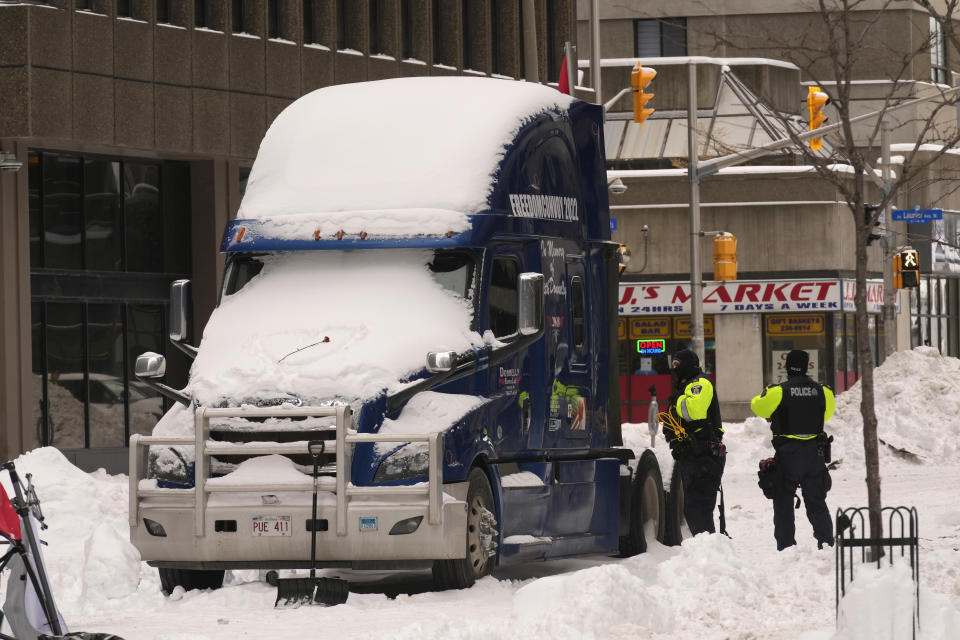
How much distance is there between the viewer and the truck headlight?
1241cm

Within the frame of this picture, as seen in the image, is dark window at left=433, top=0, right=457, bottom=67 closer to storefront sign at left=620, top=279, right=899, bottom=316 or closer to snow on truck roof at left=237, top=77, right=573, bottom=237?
storefront sign at left=620, top=279, right=899, bottom=316

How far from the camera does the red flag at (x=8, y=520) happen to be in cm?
797

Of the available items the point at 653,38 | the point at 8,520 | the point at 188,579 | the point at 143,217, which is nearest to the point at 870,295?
the point at 653,38

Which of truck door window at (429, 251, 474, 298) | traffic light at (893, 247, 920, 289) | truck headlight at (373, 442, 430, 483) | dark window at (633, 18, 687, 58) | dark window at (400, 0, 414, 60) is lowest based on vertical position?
truck headlight at (373, 442, 430, 483)

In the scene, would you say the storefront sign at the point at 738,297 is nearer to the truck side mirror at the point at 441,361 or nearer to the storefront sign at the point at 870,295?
the storefront sign at the point at 870,295

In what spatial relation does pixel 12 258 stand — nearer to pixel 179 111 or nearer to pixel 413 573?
pixel 179 111

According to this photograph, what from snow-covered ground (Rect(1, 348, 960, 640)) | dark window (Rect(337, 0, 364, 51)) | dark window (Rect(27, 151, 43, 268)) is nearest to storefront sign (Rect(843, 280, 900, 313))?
dark window (Rect(337, 0, 364, 51))

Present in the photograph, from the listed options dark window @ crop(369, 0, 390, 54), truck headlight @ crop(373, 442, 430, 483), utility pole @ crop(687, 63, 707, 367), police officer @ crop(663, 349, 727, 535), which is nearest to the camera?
truck headlight @ crop(373, 442, 430, 483)


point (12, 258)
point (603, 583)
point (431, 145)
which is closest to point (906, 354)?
point (12, 258)

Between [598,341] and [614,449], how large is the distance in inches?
34.5

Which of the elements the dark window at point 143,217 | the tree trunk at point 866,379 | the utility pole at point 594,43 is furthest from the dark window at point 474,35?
the tree trunk at point 866,379

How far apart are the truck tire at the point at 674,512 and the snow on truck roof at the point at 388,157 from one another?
13.2ft

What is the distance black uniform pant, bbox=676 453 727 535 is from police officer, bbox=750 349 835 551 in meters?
0.58

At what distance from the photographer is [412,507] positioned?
1238 centimetres
